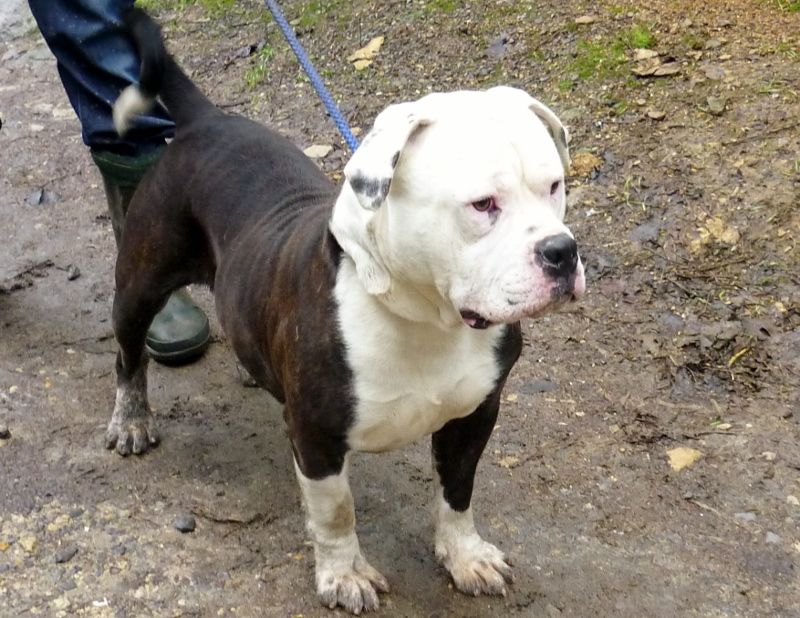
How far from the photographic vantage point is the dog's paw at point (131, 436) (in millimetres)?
3535

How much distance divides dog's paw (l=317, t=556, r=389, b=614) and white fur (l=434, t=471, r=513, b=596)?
205mm

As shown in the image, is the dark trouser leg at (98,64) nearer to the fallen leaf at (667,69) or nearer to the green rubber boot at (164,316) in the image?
the green rubber boot at (164,316)

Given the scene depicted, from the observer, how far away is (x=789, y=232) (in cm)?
420

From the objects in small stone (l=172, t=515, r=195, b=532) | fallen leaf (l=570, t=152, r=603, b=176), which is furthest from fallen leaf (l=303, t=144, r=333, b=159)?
small stone (l=172, t=515, r=195, b=532)

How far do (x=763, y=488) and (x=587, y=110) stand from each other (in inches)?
88.8

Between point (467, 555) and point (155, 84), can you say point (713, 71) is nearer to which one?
point (155, 84)

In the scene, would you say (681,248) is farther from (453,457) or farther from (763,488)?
(453,457)

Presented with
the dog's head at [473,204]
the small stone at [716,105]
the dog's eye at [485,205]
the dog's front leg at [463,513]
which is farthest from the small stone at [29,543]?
the small stone at [716,105]

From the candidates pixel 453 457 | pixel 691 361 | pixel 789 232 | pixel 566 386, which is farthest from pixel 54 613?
pixel 789 232

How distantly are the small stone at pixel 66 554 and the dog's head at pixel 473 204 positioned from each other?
4.57 ft

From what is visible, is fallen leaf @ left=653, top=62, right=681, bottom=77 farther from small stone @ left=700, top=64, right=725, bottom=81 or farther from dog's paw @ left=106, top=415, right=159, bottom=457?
dog's paw @ left=106, top=415, right=159, bottom=457

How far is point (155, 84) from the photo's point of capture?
3.27 metres

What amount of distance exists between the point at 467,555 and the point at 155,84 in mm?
1650

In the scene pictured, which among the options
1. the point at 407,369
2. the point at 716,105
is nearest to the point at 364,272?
the point at 407,369
